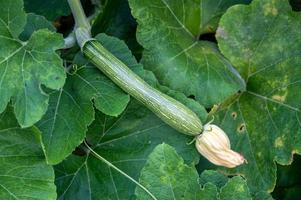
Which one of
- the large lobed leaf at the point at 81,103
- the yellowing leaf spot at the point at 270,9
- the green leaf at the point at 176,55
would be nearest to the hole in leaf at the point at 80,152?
the large lobed leaf at the point at 81,103

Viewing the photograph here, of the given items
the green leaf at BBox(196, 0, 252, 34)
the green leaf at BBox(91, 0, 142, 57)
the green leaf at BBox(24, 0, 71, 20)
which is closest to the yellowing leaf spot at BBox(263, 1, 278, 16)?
the green leaf at BBox(196, 0, 252, 34)

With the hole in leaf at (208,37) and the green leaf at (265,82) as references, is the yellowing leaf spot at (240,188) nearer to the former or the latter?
the green leaf at (265,82)

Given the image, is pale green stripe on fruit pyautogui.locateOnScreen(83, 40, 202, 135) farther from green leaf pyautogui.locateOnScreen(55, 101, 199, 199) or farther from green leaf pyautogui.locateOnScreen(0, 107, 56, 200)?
green leaf pyautogui.locateOnScreen(0, 107, 56, 200)

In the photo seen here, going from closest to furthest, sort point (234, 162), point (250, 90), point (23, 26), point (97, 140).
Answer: point (23, 26), point (234, 162), point (97, 140), point (250, 90)

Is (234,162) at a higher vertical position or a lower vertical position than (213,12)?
lower

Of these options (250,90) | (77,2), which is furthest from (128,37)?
(250,90)

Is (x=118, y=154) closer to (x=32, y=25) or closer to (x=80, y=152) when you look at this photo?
(x=80, y=152)

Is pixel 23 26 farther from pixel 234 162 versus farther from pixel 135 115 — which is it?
pixel 234 162

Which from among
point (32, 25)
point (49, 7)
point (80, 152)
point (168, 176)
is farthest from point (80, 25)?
point (168, 176)
